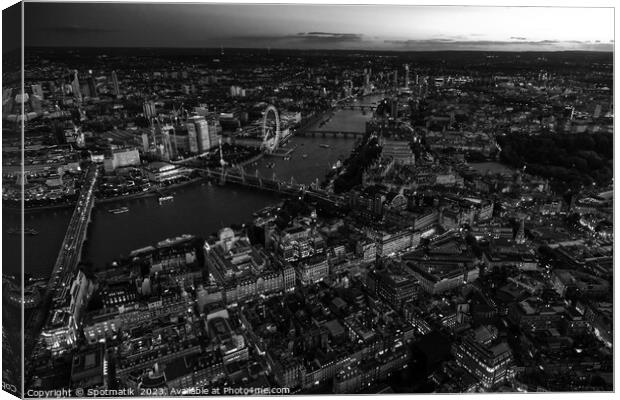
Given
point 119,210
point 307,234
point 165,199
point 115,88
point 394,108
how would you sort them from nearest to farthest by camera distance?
1. point 307,234
2. point 119,210
3. point 165,199
4. point 115,88
5. point 394,108

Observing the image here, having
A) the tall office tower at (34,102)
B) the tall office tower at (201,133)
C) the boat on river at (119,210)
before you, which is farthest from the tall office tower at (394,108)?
the tall office tower at (34,102)

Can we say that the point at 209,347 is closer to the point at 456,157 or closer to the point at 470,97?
the point at 456,157

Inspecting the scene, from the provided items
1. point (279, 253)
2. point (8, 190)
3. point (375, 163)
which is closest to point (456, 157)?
point (375, 163)

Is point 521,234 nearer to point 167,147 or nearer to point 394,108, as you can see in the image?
point 167,147

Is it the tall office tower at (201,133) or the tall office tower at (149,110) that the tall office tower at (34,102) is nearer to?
the tall office tower at (201,133)

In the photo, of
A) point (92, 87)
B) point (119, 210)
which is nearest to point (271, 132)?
point (92, 87)

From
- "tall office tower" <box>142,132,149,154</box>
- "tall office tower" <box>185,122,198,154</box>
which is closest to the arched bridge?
"tall office tower" <box>185,122,198,154</box>

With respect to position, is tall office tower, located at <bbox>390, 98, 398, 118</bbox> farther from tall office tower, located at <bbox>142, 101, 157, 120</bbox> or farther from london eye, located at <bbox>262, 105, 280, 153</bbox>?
tall office tower, located at <bbox>142, 101, 157, 120</bbox>
